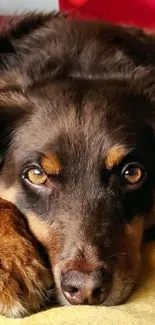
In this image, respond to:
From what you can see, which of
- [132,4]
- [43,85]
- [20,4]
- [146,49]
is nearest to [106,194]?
[43,85]

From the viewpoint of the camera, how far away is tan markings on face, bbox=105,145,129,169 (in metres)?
1.87

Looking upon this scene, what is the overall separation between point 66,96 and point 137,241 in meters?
0.42

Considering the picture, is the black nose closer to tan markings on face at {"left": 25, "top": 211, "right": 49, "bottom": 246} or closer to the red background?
tan markings on face at {"left": 25, "top": 211, "right": 49, "bottom": 246}

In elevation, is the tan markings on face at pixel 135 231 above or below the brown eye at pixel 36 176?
below

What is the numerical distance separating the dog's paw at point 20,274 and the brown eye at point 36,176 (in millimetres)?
119

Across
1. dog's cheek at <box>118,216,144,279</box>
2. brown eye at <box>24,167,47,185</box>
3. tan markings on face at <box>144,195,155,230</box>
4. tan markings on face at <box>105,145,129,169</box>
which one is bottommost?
dog's cheek at <box>118,216,144,279</box>

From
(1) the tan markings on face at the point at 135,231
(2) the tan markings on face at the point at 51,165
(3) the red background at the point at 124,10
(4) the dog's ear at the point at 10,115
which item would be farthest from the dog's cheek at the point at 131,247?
(3) the red background at the point at 124,10

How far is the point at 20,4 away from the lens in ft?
13.9

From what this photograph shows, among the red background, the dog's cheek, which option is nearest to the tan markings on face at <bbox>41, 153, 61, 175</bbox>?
the dog's cheek

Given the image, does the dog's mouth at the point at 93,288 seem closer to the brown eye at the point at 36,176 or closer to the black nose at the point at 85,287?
the black nose at the point at 85,287

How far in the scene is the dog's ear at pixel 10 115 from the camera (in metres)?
2.04

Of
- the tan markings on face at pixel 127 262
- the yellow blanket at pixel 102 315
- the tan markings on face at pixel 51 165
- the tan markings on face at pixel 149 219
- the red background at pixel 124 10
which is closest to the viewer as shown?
the yellow blanket at pixel 102 315

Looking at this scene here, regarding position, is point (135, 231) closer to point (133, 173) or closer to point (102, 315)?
point (133, 173)

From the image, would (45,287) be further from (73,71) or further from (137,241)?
(73,71)
